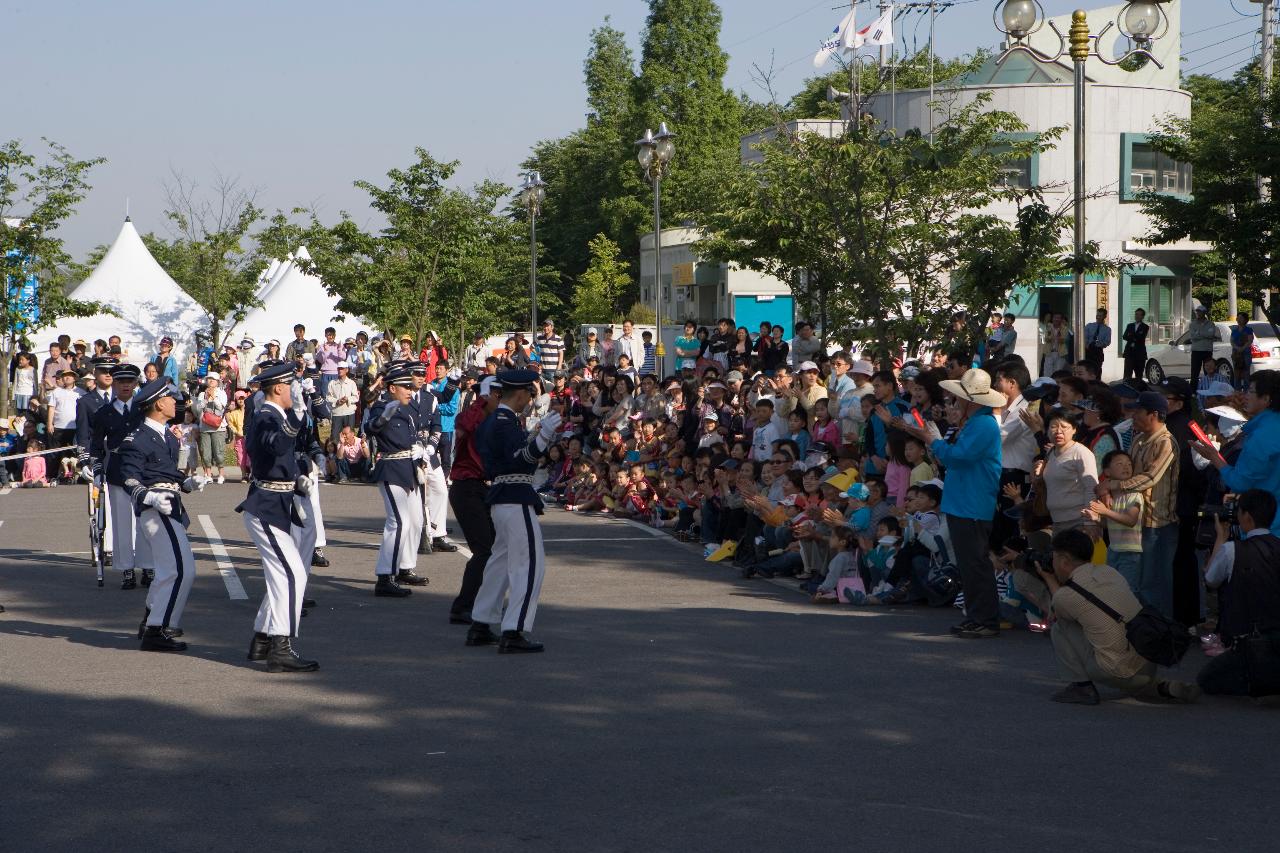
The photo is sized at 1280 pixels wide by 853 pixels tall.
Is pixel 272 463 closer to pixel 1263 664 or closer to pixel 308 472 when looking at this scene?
pixel 308 472

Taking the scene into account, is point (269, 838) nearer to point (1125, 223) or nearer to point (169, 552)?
point (169, 552)

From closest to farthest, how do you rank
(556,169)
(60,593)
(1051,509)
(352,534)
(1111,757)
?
1. (1111,757)
2. (1051,509)
3. (60,593)
4. (352,534)
5. (556,169)

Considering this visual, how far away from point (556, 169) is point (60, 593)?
65.1 m

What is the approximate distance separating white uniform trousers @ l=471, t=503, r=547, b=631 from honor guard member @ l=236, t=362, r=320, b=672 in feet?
4.28

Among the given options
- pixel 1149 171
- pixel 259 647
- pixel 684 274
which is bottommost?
pixel 259 647

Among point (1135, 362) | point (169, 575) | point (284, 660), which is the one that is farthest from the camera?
point (1135, 362)

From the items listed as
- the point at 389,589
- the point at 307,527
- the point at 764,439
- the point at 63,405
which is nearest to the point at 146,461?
the point at 307,527

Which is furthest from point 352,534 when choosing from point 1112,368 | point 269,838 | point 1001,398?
point 1112,368

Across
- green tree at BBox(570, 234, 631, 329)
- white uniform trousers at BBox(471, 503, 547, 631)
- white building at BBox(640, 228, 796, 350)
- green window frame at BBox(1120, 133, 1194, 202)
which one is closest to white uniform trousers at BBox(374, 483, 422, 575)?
white uniform trousers at BBox(471, 503, 547, 631)

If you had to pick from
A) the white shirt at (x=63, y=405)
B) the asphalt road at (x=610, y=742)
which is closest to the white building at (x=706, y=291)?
the white shirt at (x=63, y=405)

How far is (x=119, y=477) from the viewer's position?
13156mm

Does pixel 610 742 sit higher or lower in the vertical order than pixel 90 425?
lower

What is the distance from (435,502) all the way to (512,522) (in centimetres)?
534

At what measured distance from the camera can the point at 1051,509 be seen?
10.4 m
